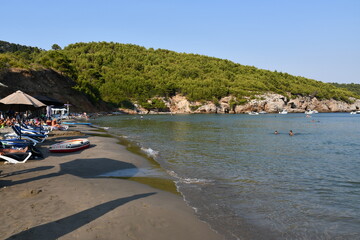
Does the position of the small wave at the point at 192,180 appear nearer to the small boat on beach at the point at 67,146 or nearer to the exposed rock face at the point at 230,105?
the small boat on beach at the point at 67,146

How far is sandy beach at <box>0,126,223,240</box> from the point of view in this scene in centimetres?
603

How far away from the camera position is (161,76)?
153375 mm

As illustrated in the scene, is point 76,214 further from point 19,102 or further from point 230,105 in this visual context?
point 230,105

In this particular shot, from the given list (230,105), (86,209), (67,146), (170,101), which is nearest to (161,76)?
(170,101)

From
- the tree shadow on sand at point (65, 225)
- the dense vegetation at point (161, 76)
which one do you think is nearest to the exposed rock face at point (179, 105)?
the dense vegetation at point (161, 76)

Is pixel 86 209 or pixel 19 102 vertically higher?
pixel 19 102

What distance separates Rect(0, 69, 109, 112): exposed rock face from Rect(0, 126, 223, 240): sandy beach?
162ft

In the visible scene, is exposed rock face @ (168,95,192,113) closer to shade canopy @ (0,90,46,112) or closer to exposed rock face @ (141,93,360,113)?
exposed rock face @ (141,93,360,113)

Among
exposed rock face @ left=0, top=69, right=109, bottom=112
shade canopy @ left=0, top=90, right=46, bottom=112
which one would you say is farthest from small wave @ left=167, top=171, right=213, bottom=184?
exposed rock face @ left=0, top=69, right=109, bottom=112

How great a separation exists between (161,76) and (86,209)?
5858 inches

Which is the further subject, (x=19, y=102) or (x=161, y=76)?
(x=161, y=76)

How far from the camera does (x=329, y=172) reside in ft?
46.3

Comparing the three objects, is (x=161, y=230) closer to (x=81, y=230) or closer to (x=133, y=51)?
(x=81, y=230)

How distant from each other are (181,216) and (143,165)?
290 inches
